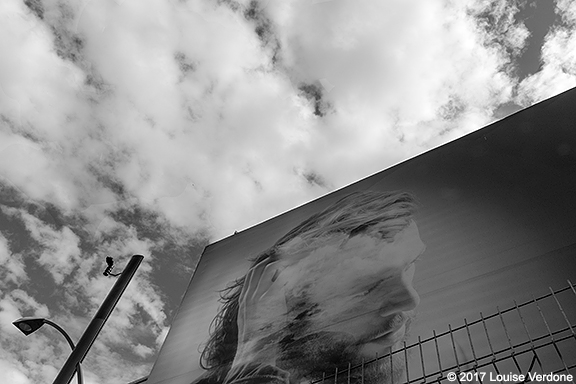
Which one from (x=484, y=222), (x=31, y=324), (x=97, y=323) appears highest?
(x=484, y=222)

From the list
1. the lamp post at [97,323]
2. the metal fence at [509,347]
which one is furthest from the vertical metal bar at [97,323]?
the metal fence at [509,347]

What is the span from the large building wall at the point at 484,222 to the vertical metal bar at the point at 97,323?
3776 mm

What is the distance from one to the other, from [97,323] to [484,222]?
564 cm

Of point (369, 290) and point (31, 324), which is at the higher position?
point (369, 290)

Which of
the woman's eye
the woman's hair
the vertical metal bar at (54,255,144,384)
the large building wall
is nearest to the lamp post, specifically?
the vertical metal bar at (54,255,144,384)

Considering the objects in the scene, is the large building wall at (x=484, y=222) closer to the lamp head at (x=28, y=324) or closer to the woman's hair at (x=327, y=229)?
the woman's hair at (x=327, y=229)

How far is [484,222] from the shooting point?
23.4 feet

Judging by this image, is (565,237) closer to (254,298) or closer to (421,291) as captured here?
(421,291)

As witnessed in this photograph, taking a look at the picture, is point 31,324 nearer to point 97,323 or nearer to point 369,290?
point 97,323

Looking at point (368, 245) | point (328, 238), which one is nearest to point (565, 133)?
point (368, 245)

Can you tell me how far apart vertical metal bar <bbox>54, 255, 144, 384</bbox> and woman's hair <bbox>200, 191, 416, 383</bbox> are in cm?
391

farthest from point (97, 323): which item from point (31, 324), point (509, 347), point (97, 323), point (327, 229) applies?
point (327, 229)

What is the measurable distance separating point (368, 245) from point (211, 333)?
3514 millimetres

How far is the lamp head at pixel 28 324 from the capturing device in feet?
17.3
